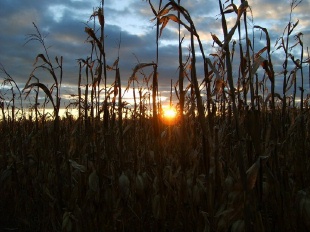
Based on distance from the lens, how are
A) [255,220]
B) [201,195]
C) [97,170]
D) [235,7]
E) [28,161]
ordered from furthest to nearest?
[28,161] < [97,170] < [201,195] < [235,7] < [255,220]

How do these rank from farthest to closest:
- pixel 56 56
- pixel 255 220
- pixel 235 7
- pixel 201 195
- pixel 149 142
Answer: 1. pixel 149 142
2. pixel 56 56
3. pixel 201 195
4. pixel 235 7
5. pixel 255 220

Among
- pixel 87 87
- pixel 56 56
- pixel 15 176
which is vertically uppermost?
pixel 56 56

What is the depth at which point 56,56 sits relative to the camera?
290cm

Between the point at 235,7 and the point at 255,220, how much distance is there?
110 cm

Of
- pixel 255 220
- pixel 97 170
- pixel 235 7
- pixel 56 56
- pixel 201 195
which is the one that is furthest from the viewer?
pixel 56 56

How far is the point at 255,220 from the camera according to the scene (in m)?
1.74

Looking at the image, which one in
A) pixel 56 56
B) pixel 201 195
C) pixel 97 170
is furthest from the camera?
pixel 56 56

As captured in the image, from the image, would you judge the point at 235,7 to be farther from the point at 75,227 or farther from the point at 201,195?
the point at 75,227

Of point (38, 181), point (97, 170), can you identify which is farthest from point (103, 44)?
point (38, 181)

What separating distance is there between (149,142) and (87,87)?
95 cm

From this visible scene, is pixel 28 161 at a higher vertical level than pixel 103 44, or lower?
lower

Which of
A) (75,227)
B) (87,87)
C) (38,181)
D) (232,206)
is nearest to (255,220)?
(232,206)

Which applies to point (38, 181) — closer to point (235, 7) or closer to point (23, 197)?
point (23, 197)

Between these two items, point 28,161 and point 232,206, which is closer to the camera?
point 232,206
